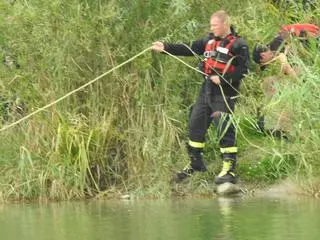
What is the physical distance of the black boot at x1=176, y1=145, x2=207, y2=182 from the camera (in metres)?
10.3

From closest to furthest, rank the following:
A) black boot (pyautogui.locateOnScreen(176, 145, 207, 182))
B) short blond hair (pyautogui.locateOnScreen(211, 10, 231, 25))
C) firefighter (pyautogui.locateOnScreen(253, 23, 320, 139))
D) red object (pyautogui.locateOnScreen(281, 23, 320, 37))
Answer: firefighter (pyautogui.locateOnScreen(253, 23, 320, 139)) → short blond hair (pyautogui.locateOnScreen(211, 10, 231, 25)) → red object (pyautogui.locateOnScreen(281, 23, 320, 37)) → black boot (pyautogui.locateOnScreen(176, 145, 207, 182))

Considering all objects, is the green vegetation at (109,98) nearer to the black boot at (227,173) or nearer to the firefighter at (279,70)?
the firefighter at (279,70)

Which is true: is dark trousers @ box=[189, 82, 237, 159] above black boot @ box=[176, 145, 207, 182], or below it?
above

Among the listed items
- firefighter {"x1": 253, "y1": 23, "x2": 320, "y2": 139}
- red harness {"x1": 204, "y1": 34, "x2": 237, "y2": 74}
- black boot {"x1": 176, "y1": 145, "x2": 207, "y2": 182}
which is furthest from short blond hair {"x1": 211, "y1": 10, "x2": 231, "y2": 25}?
black boot {"x1": 176, "y1": 145, "x2": 207, "y2": 182}

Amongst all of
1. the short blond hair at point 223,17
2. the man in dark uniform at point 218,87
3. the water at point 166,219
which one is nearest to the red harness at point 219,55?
the man in dark uniform at point 218,87

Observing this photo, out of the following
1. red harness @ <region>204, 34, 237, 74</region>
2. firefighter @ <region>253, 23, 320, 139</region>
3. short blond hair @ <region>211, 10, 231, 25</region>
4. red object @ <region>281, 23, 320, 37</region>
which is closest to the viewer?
firefighter @ <region>253, 23, 320, 139</region>

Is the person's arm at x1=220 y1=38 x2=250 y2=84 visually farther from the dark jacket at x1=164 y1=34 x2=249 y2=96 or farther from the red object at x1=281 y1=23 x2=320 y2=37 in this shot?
the red object at x1=281 y1=23 x2=320 y2=37

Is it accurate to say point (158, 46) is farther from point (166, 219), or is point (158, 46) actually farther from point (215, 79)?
point (166, 219)

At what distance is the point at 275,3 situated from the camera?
38.3 ft

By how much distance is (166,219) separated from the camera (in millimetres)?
8367

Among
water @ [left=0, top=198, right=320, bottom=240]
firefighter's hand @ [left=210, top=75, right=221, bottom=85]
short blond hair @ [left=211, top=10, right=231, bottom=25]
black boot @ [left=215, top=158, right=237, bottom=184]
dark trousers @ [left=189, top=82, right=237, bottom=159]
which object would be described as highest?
short blond hair @ [left=211, top=10, right=231, bottom=25]

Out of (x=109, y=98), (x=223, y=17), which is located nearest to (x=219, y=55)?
(x=223, y=17)

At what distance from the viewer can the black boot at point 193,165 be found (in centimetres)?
1034

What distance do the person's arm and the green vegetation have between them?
0.96ft
